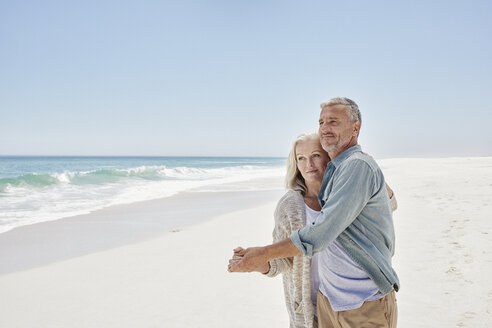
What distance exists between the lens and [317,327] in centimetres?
A: 208

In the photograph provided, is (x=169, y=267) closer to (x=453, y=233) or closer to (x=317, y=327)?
(x=317, y=327)

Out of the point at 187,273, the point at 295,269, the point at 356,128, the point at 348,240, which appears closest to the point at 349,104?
the point at 356,128

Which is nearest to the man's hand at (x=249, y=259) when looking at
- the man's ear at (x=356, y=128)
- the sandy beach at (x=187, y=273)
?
the man's ear at (x=356, y=128)

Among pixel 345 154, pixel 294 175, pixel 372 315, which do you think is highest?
pixel 345 154

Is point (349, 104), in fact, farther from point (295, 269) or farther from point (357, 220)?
point (295, 269)

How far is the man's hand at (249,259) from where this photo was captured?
1.73 metres

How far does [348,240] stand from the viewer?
164cm

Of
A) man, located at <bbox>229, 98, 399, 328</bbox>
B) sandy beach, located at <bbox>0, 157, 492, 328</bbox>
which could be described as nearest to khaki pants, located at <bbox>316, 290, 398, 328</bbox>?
man, located at <bbox>229, 98, 399, 328</bbox>

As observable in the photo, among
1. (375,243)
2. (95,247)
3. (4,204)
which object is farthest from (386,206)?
(4,204)

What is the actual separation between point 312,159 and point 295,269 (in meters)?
0.62

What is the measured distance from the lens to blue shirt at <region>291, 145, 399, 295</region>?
1.52 m

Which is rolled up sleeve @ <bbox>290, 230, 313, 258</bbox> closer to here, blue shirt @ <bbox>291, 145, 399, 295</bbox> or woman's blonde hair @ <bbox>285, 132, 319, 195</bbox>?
blue shirt @ <bbox>291, 145, 399, 295</bbox>

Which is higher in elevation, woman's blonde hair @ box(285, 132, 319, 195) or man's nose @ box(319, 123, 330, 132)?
man's nose @ box(319, 123, 330, 132)

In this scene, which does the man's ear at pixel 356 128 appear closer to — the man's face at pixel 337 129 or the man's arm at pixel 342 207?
the man's face at pixel 337 129
